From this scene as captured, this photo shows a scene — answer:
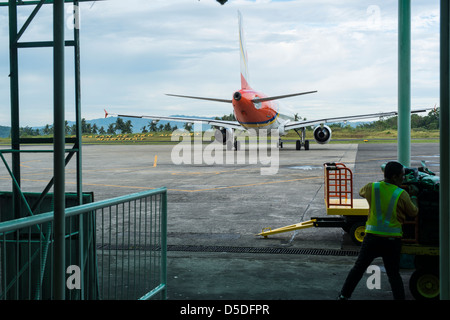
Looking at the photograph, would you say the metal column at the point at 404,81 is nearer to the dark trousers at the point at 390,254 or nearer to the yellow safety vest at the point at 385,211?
the yellow safety vest at the point at 385,211

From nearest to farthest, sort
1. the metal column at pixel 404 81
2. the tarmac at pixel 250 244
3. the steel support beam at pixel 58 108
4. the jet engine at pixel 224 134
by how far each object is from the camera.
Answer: the steel support beam at pixel 58 108 < the tarmac at pixel 250 244 < the metal column at pixel 404 81 < the jet engine at pixel 224 134

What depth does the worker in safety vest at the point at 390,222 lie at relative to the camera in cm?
509

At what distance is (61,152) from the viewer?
2434mm

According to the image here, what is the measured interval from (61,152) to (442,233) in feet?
7.21

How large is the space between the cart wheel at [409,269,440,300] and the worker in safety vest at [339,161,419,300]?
0.49 m

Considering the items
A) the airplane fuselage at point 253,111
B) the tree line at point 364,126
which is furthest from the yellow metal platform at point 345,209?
the tree line at point 364,126

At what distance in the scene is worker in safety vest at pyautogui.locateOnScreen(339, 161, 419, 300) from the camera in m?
5.09

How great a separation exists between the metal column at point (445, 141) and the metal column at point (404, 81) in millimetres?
5656

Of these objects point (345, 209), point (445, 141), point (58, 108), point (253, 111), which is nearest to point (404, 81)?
point (345, 209)

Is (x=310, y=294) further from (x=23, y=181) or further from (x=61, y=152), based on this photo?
(x=23, y=181)

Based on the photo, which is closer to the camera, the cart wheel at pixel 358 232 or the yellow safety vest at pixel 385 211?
the yellow safety vest at pixel 385 211

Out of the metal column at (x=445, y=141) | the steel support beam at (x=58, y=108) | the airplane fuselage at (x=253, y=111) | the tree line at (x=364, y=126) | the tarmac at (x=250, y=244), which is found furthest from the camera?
the tree line at (x=364, y=126)
